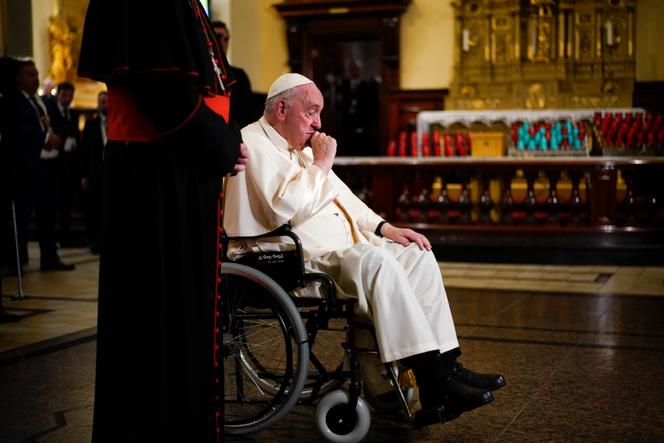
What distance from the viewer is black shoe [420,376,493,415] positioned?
8.82 ft

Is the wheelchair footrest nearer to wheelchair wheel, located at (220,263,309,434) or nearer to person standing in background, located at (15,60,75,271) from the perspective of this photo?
wheelchair wheel, located at (220,263,309,434)

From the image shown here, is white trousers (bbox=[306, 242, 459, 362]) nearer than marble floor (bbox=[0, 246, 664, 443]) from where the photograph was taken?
Yes

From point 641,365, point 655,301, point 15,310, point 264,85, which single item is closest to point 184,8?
point 641,365

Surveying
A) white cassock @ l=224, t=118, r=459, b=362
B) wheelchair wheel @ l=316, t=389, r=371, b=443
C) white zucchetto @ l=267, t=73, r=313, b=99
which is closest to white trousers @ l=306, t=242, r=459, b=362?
white cassock @ l=224, t=118, r=459, b=362

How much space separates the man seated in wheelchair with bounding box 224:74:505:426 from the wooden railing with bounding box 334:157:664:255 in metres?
4.69

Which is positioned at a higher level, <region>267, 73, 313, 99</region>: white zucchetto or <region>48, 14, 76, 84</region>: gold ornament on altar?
<region>48, 14, 76, 84</region>: gold ornament on altar

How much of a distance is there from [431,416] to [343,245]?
2.31 feet

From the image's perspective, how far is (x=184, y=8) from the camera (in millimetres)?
2059

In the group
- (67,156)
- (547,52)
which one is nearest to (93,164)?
(67,156)

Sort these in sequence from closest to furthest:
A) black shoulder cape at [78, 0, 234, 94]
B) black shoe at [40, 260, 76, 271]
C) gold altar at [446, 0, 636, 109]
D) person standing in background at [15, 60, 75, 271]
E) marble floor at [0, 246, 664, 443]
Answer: black shoulder cape at [78, 0, 234, 94], marble floor at [0, 246, 664, 443], person standing in background at [15, 60, 75, 271], black shoe at [40, 260, 76, 271], gold altar at [446, 0, 636, 109]

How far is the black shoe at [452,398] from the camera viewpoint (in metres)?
2.69

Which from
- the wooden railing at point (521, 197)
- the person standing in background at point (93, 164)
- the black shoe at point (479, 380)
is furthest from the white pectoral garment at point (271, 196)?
the person standing in background at point (93, 164)

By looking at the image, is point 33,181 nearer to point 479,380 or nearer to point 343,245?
point 343,245

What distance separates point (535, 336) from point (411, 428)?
171 cm
